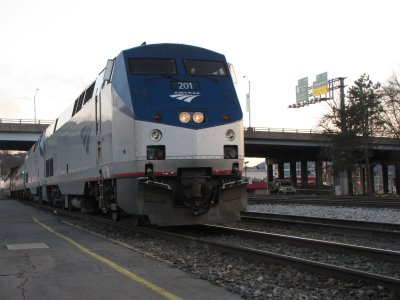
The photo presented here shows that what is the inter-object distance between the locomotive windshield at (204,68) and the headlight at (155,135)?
1924 mm

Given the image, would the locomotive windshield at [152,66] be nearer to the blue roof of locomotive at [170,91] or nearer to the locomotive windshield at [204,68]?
the blue roof of locomotive at [170,91]

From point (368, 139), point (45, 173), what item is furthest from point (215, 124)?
point (368, 139)

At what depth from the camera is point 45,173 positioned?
24094 mm

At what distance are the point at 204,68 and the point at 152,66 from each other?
132 cm

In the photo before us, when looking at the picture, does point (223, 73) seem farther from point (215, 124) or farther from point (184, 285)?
point (184, 285)

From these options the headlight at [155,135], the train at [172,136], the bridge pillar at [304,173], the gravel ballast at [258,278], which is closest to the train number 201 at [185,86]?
the train at [172,136]

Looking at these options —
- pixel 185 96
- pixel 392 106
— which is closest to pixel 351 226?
pixel 185 96

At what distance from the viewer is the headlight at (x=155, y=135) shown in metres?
10.6

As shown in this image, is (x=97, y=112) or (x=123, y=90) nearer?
(x=123, y=90)

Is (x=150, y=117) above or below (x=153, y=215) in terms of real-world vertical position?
above

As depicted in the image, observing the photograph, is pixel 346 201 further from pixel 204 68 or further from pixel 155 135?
pixel 155 135

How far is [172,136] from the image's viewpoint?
10.7m

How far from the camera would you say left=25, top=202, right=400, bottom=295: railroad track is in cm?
647

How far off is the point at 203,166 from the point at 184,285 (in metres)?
4.52
